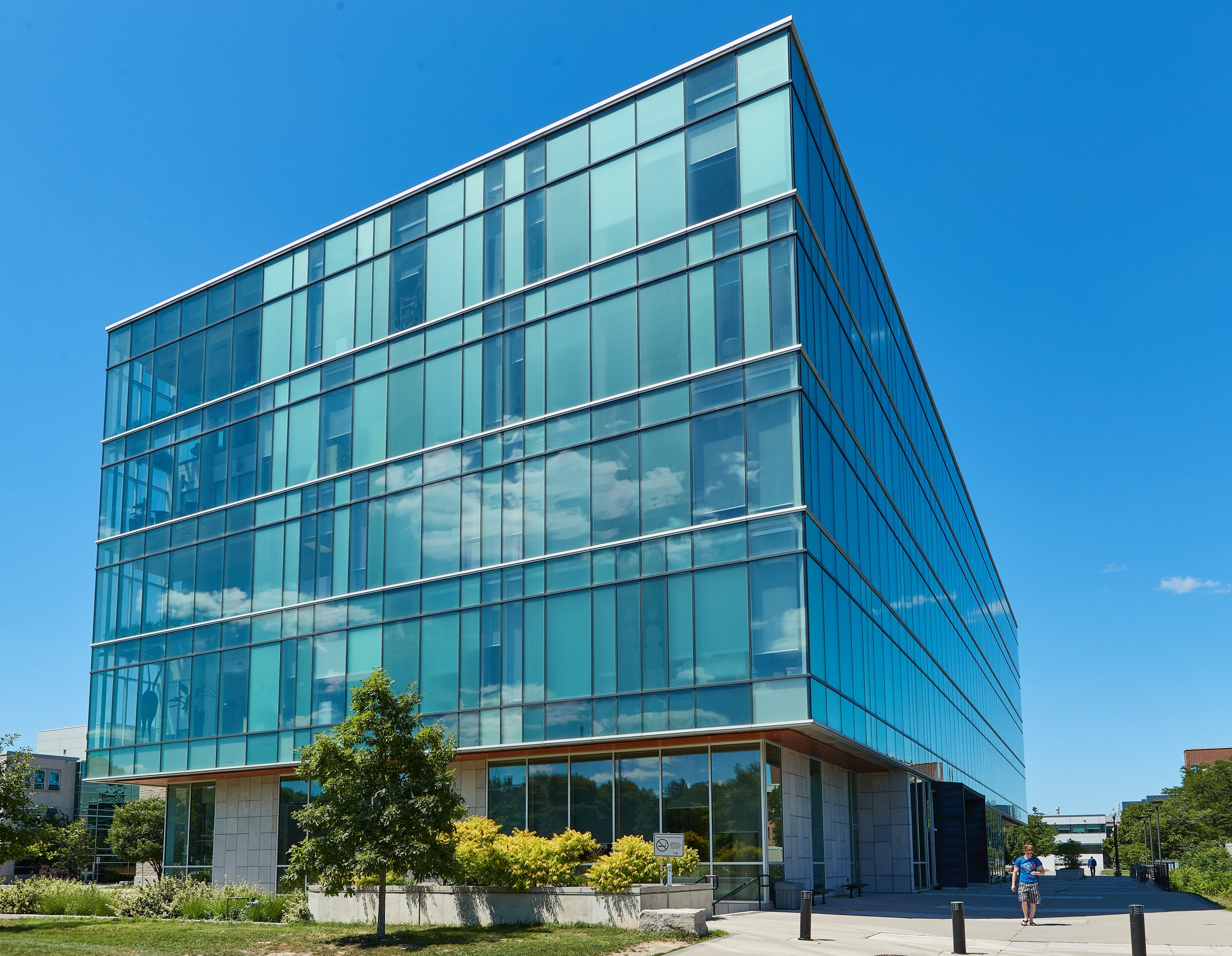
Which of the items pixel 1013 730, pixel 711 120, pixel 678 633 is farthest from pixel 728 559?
pixel 1013 730

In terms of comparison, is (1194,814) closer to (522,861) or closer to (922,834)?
(922,834)

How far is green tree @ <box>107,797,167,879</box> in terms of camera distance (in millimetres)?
60375

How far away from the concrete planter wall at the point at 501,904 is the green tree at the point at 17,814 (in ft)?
32.1

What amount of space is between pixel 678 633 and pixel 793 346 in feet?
27.1

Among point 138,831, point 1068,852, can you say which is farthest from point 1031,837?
point 138,831

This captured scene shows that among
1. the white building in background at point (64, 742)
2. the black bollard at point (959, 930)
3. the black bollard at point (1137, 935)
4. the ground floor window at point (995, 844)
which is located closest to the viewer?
the black bollard at point (1137, 935)

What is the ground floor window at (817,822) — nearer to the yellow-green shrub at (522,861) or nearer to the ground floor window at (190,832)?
the yellow-green shrub at (522,861)

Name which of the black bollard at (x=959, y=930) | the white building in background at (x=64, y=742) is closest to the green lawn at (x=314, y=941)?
the black bollard at (x=959, y=930)

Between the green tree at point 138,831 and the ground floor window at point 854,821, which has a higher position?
the ground floor window at point 854,821

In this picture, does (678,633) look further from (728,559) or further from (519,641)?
(519,641)

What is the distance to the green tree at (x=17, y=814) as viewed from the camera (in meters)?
30.8

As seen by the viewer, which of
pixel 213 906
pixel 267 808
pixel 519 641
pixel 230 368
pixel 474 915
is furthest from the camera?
pixel 230 368

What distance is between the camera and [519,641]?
3328 cm

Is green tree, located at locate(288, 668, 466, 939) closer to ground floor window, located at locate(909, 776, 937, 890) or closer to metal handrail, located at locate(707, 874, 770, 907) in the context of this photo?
metal handrail, located at locate(707, 874, 770, 907)
